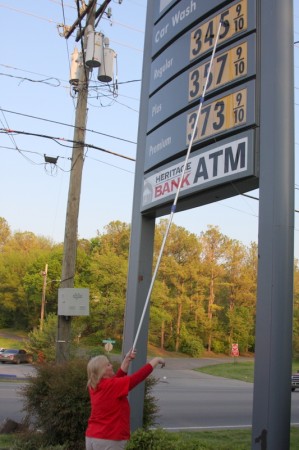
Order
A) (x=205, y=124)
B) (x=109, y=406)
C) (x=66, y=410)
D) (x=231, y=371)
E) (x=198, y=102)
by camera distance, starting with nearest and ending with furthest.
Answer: (x=109, y=406) → (x=205, y=124) → (x=198, y=102) → (x=66, y=410) → (x=231, y=371)

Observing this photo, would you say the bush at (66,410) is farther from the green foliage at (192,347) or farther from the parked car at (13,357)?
the green foliage at (192,347)

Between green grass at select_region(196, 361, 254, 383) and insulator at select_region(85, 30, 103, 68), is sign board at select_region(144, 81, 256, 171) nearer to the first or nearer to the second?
insulator at select_region(85, 30, 103, 68)

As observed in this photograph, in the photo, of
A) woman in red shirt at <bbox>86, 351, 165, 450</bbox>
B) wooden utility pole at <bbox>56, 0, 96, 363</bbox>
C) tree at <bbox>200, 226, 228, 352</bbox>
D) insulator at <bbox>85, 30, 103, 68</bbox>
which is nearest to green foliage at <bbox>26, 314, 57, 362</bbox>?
wooden utility pole at <bbox>56, 0, 96, 363</bbox>

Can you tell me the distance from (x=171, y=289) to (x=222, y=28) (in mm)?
56941

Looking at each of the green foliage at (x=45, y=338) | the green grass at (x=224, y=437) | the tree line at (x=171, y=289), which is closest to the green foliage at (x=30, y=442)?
the green grass at (x=224, y=437)

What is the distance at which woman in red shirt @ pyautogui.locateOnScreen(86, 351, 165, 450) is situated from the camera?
168 inches

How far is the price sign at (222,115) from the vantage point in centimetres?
561

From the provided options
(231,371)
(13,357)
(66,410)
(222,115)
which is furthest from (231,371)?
(222,115)

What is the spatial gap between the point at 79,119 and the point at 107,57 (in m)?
1.92

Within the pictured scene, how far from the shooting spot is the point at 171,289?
62.2 metres

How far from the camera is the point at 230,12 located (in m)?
6.11

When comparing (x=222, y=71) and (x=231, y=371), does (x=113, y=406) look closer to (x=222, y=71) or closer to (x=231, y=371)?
(x=222, y=71)

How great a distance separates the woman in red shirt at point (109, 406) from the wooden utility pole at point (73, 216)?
655 cm

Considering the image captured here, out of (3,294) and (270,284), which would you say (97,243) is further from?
(270,284)
